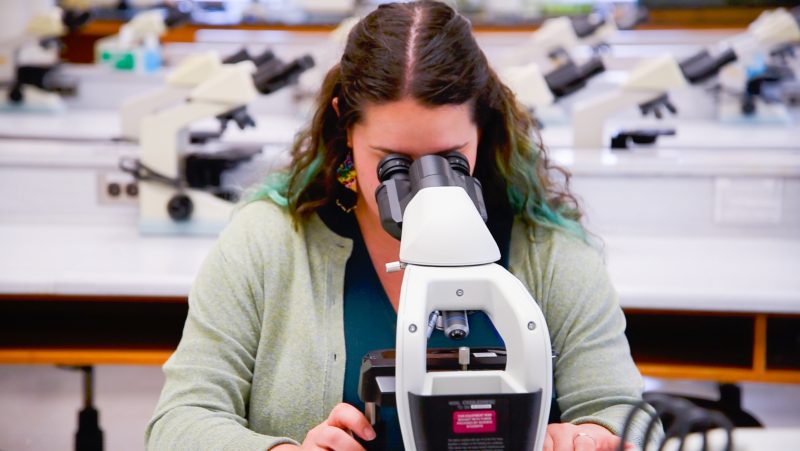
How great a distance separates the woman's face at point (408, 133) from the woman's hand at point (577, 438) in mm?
363

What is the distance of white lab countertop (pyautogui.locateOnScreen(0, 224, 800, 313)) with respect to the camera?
1945 mm

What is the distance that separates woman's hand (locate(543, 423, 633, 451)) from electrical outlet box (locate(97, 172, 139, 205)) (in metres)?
1.63

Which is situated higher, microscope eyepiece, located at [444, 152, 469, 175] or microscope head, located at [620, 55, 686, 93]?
microscope eyepiece, located at [444, 152, 469, 175]

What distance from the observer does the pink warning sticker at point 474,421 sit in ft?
2.90

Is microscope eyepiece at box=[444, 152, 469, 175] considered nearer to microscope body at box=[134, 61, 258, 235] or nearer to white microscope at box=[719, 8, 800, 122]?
microscope body at box=[134, 61, 258, 235]

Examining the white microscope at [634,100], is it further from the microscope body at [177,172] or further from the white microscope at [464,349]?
the white microscope at [464,349]

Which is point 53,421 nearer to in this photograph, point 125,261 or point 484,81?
point 125,261

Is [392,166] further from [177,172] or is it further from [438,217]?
[177,172]

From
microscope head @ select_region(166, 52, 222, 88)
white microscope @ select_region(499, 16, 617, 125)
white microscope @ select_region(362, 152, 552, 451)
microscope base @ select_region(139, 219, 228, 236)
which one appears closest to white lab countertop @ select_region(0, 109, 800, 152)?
white microscope @ select_region(499, 16, 617, 125)

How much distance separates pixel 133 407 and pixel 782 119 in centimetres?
273

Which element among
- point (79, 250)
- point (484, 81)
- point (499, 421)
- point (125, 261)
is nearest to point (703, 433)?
point (499, 421)

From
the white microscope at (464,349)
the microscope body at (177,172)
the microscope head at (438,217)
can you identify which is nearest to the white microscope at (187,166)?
the microscope body at (177,172)

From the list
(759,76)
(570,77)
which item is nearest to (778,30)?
(759,76)

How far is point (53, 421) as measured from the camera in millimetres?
3270
